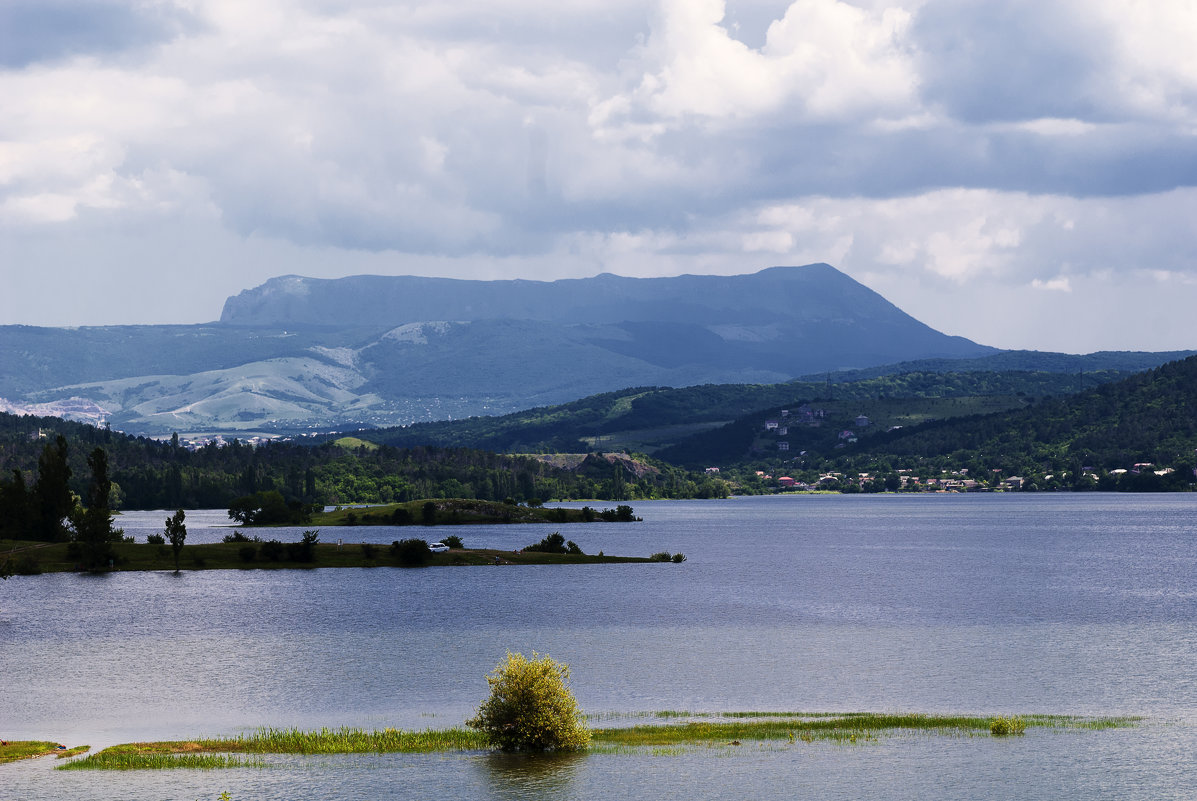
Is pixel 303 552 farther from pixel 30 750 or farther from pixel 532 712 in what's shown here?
pixel 532 712

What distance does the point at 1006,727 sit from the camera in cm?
6309

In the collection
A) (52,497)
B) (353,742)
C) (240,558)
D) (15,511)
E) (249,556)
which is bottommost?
(353,742)

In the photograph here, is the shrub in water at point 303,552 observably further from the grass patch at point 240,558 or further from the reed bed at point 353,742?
the reed bed at point 353,742

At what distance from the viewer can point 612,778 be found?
2153 inches

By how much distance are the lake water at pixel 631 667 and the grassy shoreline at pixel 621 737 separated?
1.77 meters

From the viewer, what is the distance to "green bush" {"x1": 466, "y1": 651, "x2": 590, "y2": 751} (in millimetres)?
59781

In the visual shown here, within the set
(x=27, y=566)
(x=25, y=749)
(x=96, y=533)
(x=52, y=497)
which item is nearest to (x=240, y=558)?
(x=96, y=533)

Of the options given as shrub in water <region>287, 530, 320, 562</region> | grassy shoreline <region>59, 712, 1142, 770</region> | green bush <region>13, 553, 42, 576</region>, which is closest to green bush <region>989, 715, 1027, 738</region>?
grassy shoreline <region>59, 712, 1142, 770</region>

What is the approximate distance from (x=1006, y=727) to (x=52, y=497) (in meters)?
148

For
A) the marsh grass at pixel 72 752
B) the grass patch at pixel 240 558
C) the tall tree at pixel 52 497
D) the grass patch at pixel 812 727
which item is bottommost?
the grass patch at pixel 812 727

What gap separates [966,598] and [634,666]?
5967 centimetres

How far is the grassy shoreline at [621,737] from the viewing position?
193ft

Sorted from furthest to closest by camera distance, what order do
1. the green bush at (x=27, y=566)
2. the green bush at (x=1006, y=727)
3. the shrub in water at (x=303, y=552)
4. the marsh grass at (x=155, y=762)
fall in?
the shrub in water at (x=303, y=552), the green bush at (x=27, y=566), the green bush at (x=1006, y=727), the marsh grass at (x=155, y=762)

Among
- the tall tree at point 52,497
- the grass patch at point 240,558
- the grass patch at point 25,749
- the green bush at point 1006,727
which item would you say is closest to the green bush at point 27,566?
the grass patch at point 240,558
